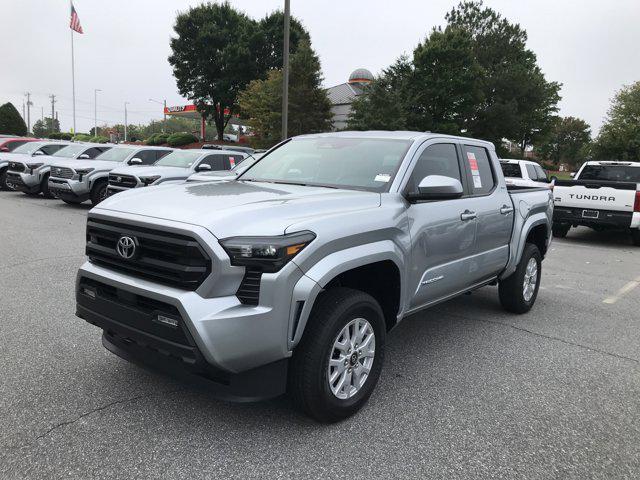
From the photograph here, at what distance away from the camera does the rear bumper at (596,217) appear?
10539 mm

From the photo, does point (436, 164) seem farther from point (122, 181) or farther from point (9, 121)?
Result: point (9, 121)

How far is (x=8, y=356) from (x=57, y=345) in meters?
0.35

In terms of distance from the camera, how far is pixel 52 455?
2723 mm

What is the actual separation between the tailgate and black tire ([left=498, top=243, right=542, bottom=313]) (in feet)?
20.1

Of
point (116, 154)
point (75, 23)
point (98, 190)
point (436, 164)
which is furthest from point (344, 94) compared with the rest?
point (436, 164)

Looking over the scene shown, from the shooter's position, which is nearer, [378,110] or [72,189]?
[72,189]

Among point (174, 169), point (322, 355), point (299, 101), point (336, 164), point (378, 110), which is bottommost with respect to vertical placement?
point (322, 355)

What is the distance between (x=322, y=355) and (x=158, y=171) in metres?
10.4

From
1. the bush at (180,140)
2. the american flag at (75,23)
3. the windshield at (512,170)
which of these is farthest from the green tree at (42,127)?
the windshield at (512,170)

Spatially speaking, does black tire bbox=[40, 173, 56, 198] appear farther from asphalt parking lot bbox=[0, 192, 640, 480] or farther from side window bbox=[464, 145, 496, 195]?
side window bbox=[464, 145, 496, 195]

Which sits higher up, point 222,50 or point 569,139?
point 222,50

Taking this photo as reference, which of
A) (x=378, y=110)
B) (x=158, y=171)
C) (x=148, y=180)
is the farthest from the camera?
(x=378, y=110)

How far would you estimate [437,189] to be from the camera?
139 inches

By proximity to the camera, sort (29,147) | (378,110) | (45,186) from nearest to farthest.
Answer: (45,186), (29,147), (378,110)
